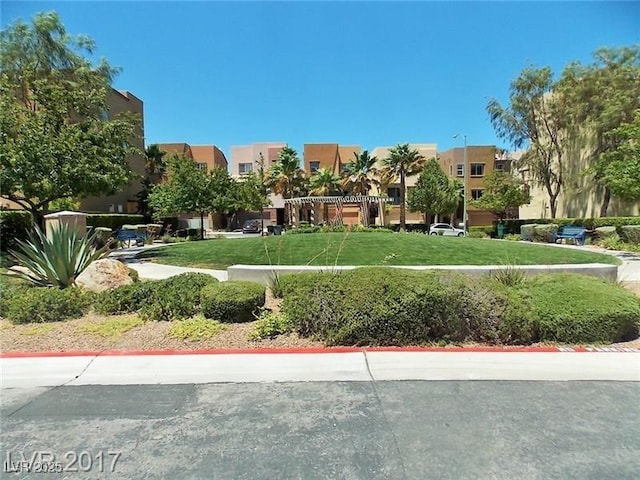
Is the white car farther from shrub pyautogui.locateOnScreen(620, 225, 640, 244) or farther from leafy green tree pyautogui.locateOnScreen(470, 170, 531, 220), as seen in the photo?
shrub pyautogui.locateOnScreen(620, 225, 640, 244)

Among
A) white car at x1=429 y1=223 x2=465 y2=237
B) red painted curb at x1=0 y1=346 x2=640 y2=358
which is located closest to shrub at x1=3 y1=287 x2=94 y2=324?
red painted curb at x1=0 y1=346 x2=640 y2=358

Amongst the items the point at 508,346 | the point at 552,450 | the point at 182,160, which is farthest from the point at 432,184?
the point at 552,450

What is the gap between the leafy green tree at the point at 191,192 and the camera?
96.3ft

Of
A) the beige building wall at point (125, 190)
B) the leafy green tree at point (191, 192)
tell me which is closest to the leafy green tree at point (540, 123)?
the leafy green tree at point (191, 192)

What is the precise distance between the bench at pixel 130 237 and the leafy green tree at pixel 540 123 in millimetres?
29406

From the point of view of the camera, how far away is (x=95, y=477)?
284 cm

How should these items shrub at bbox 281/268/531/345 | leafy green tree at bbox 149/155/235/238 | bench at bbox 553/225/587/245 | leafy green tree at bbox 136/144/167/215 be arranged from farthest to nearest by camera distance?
1. leafy green tree at bbox 136/144/167/215
2. leafy green tree at bbox 149/155/235/238
3. bench at bbox 553/225/587/245
4. shrub at bbox 281/268/531/345

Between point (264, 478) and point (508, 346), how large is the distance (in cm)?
403

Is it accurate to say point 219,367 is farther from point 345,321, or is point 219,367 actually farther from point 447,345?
point 447,345

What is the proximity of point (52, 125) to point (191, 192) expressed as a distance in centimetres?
1491

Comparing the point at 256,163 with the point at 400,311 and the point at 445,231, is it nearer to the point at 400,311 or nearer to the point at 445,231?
the point at 445,231

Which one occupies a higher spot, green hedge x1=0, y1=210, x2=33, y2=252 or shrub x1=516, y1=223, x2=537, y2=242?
green hedge x1=0, y1=210, x2=33, y2=252

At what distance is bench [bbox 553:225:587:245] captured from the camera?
23822 mm

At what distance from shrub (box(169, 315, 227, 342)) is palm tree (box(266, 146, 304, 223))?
37.2 meters
